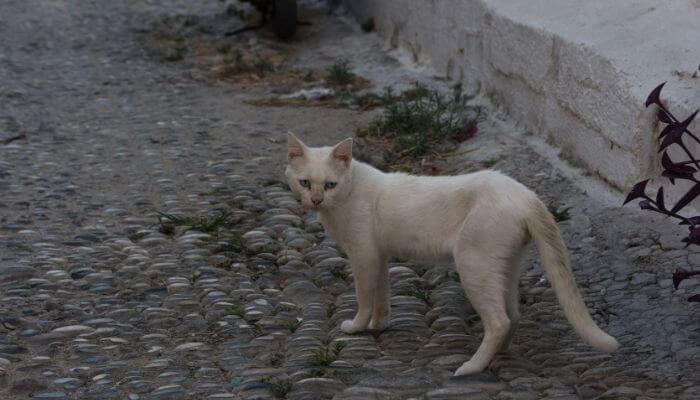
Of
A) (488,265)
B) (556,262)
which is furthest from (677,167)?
(488,265)

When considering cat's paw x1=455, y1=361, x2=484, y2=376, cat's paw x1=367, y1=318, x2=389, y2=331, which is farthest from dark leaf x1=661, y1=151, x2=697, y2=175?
cat's paw x1=367, y1=318, x2=389, y2=331

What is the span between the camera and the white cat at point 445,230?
3.65 meters

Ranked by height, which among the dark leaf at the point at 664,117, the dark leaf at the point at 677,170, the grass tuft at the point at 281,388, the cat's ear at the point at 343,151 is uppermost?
the dark leaf at the point at 664,117

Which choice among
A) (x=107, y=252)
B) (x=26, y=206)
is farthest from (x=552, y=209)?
(x=26, y=206)

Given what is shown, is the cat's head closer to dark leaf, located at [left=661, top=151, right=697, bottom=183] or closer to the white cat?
the white cat

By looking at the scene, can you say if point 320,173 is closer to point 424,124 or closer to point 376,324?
point 376,324

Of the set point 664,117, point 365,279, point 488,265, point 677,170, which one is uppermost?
point 664,117

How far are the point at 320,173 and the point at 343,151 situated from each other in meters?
0.13

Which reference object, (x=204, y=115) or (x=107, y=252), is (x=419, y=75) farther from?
(x=107, y=252)

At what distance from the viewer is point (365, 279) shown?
4113 mm

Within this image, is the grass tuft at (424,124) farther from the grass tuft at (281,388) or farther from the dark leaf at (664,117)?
the grass tuft at (281,388)

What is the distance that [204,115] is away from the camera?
27.0 feet

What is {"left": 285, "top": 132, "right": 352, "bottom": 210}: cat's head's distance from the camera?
13.3 feet

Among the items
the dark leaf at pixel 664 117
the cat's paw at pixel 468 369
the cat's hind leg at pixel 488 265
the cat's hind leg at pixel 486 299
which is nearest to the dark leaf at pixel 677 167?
the dark leaf at pixel 664 117
